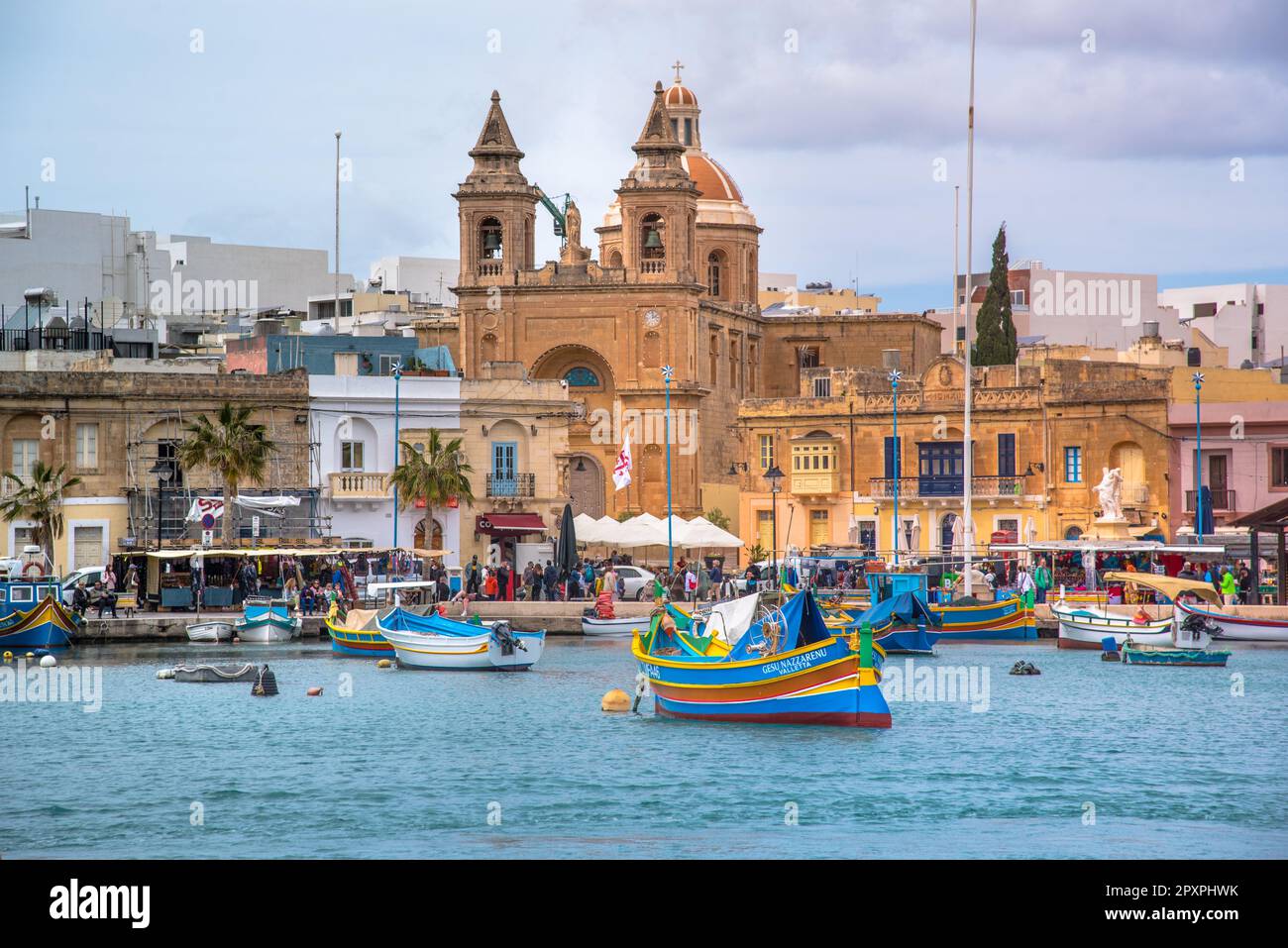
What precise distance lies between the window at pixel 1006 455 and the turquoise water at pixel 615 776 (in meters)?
25.4

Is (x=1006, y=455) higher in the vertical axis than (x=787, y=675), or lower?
higher

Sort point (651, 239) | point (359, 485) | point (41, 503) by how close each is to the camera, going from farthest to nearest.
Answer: point (651, 239)
point (359, 485)
point (41, 503)

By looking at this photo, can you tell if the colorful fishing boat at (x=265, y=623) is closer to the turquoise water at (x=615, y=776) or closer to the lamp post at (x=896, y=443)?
the turquoise water at (x=615, y=776)

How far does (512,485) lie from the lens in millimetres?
59219

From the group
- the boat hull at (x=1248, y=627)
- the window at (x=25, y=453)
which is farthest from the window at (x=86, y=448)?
the boat hull at (x=1248, y=627)

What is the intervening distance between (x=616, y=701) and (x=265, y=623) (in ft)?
53.9

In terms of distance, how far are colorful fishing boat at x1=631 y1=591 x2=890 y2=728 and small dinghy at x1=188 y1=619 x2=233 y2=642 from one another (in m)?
19.0

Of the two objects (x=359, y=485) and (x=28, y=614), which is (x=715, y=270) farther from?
(x=28, y=614)

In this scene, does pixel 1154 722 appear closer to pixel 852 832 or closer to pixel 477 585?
pixel 852 832

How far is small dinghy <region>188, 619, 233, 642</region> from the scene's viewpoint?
46.5m

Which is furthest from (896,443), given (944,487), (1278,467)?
(1278,467)

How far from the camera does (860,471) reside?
217 ft

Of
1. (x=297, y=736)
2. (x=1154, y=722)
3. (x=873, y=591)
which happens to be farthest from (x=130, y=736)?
(x=873, y=591)

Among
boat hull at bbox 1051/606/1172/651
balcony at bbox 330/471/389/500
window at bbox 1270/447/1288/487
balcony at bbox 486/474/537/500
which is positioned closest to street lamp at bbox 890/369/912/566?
boat hull at bbox 1051/606/1172/651
